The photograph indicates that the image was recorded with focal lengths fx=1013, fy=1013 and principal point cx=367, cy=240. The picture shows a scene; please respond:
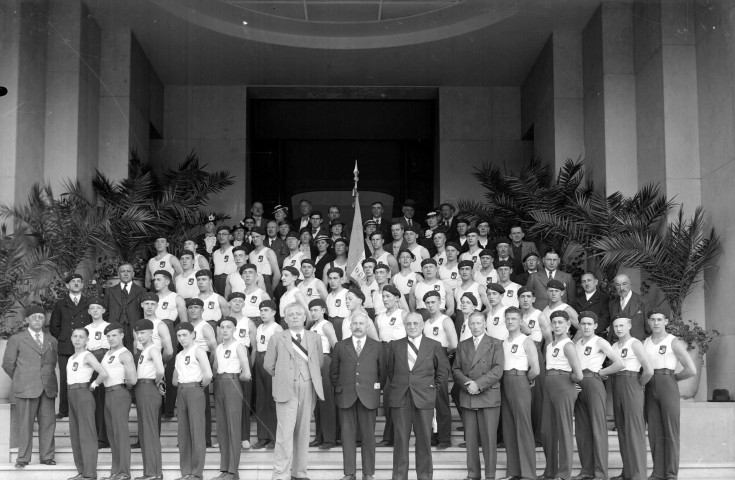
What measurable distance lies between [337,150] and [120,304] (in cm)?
899

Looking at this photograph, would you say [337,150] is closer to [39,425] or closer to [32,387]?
[32,387]

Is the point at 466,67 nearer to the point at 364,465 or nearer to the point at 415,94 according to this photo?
the point at 415,94

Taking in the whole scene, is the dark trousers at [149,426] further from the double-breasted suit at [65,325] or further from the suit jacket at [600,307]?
the suit jacket at [600,307]

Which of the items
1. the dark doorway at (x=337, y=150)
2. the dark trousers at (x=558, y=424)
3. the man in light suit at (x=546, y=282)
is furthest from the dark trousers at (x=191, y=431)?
the dark doorway at (x=337, y=150)

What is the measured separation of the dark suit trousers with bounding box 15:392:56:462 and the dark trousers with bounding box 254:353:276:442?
79.6 inches

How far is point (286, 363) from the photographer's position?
9.43 metres

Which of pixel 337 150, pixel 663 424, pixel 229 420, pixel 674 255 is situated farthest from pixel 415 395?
pixel 337 150

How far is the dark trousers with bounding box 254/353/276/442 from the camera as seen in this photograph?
10148 millimetres

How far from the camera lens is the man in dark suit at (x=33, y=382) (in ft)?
32.4

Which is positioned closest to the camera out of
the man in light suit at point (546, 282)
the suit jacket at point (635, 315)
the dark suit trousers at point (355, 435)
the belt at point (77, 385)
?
the dark suit trousers at point (355, 435)

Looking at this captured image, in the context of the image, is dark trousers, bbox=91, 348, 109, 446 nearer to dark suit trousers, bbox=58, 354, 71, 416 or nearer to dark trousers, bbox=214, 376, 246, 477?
dark suit trousers, bbox=58, 354, 71, 416

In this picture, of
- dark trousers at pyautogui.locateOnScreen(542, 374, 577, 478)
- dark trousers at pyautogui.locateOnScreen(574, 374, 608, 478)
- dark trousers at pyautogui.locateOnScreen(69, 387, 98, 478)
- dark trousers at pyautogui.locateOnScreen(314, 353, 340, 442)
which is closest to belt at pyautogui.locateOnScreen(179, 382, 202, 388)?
dark trousers at pyautogui.locateOnScreen(69, 387, 98, 478)

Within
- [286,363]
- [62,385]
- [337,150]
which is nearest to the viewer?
[286,363]

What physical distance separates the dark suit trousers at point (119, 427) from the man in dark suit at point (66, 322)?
1486 millimetres
